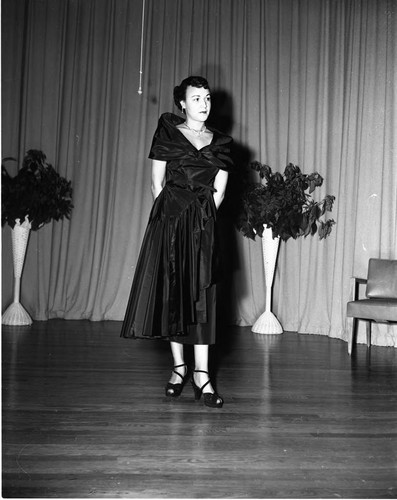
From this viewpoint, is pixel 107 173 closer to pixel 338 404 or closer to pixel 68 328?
pixel 68 328

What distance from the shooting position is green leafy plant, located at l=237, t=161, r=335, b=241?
4887 millimetres

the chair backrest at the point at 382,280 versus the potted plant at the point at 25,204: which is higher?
the potted plant at the point at 25,204

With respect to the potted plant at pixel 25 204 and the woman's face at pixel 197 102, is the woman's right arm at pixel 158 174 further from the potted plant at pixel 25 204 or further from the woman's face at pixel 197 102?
the potted plant at pixel 25 204

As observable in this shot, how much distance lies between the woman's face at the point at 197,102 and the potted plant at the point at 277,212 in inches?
87.1

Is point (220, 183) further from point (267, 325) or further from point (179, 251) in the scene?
point (267, 325)

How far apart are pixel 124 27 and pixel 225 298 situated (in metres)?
2.68

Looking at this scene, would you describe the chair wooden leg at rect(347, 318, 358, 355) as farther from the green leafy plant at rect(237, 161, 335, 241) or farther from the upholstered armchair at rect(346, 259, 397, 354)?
the green leafy plant at rect(237, 161, 335, 241)

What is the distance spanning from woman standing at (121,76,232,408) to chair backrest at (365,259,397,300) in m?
2.11

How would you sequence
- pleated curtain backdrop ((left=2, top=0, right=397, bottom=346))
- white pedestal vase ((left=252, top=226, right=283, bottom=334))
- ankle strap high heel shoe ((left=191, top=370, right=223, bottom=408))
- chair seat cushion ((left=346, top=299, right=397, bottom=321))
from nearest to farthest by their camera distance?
ankle strap high heel shoe ((left=191, top=370, right=223, bottom=408)) < chair seat cushion ((left=346, top=299, right=397, bottom=321)) < white pedestal vase ((left=252, top=226, right=283, bottom=334)) < pleated curtain backdrop ((left=2, top=0, right=397, bottom=346))

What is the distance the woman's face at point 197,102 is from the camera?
2.72m

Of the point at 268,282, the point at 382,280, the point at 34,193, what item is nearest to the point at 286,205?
the point at 268,282

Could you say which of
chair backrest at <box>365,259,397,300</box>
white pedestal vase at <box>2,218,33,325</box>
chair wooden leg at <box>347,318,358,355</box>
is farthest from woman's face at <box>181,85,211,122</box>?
white pedestal vase at <box>2,218,33,325</box>

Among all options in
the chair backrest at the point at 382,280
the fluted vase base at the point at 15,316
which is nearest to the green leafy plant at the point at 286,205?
the chair backrest at the point at 382,280

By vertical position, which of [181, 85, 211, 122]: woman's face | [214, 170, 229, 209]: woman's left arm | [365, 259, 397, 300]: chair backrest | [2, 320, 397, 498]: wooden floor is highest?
[181, 85, 211, 122]: woman's face
